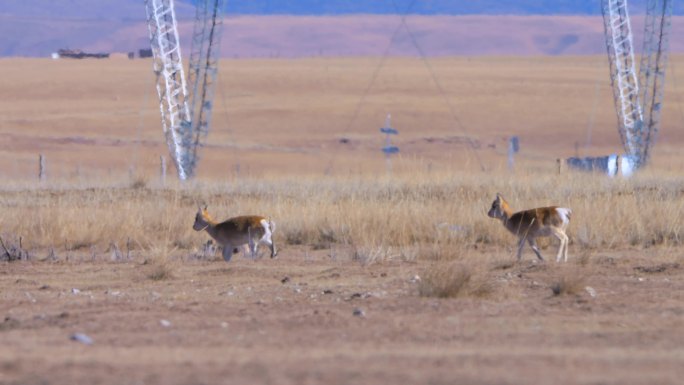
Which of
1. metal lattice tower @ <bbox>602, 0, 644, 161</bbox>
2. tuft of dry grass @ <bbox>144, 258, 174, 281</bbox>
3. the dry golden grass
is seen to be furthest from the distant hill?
tuft of dry grass @ <bbox>144, 258, 174, 281</bbox>

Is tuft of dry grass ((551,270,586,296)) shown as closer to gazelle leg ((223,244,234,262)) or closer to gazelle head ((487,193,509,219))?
gazelle head ((487,193,509,219))

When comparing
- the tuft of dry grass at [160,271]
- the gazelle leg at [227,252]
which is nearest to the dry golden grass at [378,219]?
the tuft of dry grass at [160,271]

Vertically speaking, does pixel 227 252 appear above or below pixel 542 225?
below

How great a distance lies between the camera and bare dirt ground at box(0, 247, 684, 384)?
732cm

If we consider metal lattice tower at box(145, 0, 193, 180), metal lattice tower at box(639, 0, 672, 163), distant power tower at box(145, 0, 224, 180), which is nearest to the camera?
distant power tower at box(145, 0, 224, 180)

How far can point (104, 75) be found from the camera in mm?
91438

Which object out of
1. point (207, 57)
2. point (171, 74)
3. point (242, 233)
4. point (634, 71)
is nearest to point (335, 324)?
point (242, 233)

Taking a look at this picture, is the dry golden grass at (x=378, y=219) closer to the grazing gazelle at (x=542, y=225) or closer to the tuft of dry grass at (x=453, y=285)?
the grazing gazelle at (x=542, y=225)

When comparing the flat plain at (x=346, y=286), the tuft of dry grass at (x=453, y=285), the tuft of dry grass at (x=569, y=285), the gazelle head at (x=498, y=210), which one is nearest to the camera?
the flat plain at (x=346, y=286)

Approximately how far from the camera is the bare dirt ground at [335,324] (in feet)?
24.0

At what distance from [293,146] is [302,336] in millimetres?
53497

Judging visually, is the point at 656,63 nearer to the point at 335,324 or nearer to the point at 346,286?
the point at 346,286

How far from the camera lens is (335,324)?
9.79 metres

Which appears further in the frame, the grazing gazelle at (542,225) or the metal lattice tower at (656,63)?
the metal lattice tower at (656,63)
